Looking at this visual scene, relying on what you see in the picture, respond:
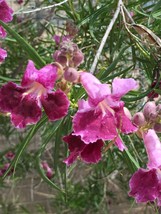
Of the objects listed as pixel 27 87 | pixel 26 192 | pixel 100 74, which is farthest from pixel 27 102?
pixel 26 192

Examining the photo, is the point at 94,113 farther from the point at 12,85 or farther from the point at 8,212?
the point at 8,212

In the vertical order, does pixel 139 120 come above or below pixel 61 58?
below

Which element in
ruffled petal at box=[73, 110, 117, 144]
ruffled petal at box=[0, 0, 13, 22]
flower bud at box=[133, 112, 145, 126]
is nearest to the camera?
ruffled petal at box=[73, 110, 117, 144]

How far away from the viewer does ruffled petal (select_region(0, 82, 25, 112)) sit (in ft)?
2.37

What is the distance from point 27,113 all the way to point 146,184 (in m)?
0.22

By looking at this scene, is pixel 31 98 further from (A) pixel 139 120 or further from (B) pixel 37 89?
(A) pixel 139 120

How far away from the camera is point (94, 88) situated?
71 centimetres

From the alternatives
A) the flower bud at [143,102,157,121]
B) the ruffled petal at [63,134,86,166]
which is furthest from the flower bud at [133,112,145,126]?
the ruffled petal at [63,134,86,166]

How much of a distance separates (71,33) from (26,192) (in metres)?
2.64

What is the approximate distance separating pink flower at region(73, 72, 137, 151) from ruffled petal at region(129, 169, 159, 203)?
0.08 metres

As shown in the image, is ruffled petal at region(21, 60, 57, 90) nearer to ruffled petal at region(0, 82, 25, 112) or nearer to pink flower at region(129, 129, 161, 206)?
ruffled petal at region(0, 82, 25, 112)

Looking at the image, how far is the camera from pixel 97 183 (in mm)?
2672

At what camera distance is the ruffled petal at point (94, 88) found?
2.30 feet

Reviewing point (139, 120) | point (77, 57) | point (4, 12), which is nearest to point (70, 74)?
point (77, 57)
